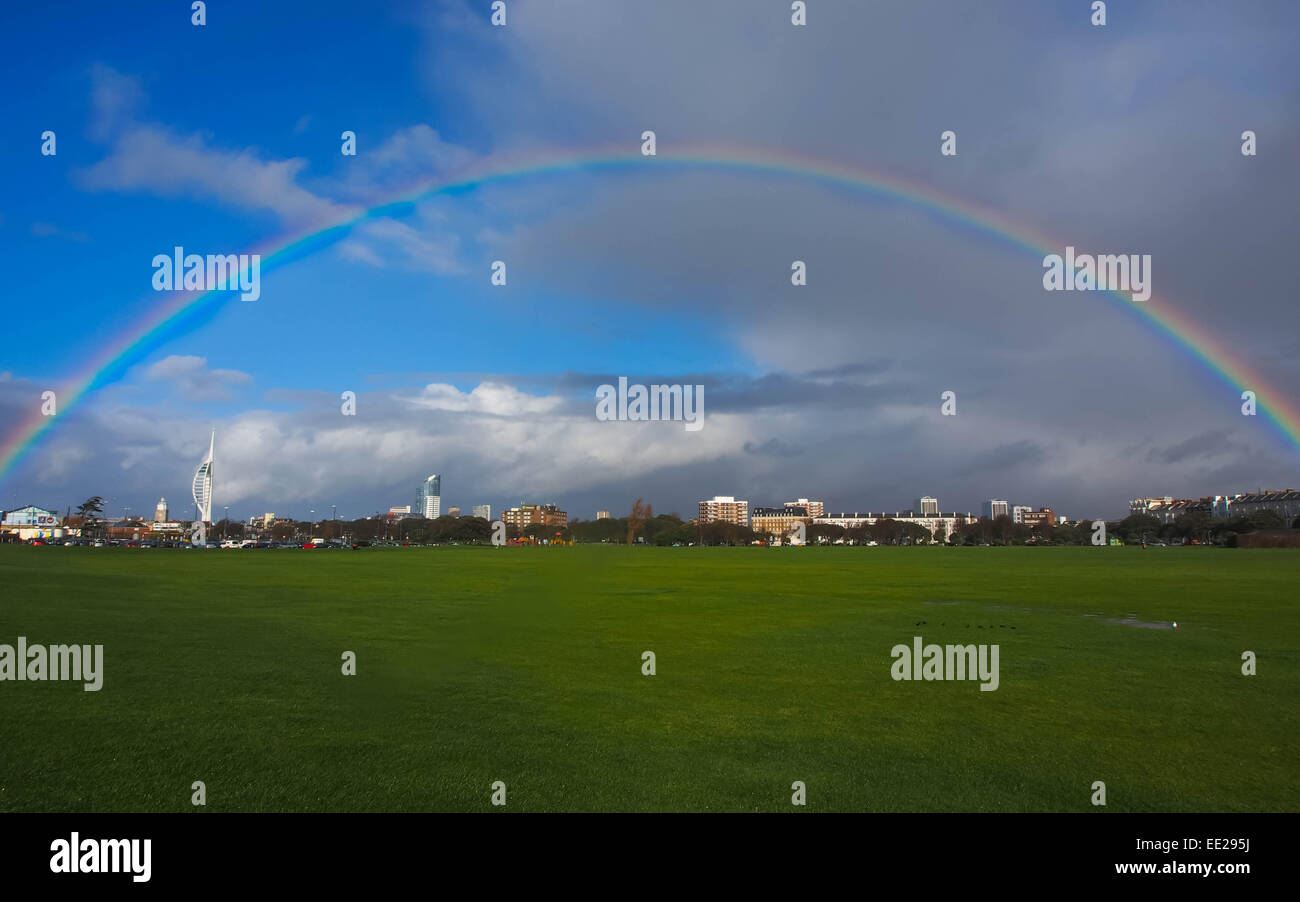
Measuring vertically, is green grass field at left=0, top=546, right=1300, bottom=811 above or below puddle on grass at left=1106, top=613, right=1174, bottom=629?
above

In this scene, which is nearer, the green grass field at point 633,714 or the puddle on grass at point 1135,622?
the green grass field at point 633,714

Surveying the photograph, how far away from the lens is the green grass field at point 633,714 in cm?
893

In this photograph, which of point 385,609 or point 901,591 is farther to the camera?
point 901,591

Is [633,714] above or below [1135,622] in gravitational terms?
above

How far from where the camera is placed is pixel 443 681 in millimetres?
15195

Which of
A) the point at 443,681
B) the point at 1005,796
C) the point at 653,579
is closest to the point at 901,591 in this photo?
the point at 653,579

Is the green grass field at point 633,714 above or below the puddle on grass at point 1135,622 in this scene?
above

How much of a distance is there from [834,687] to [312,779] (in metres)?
9.75

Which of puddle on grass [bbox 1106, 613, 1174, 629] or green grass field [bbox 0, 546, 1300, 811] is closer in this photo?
green grass field [bbox 0, 546, 1300, 811]

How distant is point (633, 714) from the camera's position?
12.6 metres

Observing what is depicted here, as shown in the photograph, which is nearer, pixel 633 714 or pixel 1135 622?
pixel 633 714

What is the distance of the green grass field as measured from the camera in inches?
352
